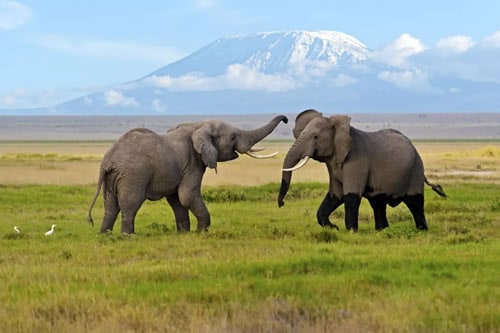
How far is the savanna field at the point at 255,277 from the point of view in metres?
8.17

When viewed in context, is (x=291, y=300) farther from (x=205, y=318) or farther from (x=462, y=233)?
(x=462, y=233)

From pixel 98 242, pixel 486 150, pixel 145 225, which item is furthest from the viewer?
pixel 486 150

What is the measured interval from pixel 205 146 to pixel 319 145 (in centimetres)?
201

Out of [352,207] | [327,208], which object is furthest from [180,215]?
[352,207]

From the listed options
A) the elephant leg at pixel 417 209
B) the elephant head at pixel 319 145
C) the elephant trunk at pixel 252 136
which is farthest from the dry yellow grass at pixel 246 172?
the elephant head at pixel 319 145

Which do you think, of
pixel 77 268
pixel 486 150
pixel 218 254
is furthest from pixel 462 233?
pixel 486 150

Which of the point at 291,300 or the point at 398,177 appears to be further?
the point at 398,177

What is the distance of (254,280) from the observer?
9805mm

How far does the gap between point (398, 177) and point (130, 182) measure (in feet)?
15.5

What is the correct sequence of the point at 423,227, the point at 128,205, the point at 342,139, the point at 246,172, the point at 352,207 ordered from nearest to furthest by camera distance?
the point at 128,205
the point at 352,207
the point at 342,139
the point at 423,227
the point at 246,172

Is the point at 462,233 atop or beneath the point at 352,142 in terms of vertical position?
beneath

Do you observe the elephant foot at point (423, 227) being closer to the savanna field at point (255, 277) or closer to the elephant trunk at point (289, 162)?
the savanna field at point (255, 277)

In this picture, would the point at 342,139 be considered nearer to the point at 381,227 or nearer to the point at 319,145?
the point at 319,145

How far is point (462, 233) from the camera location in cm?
1522
